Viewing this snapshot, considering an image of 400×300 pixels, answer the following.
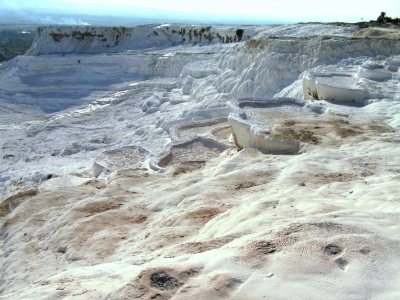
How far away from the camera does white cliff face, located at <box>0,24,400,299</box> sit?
2572 mm

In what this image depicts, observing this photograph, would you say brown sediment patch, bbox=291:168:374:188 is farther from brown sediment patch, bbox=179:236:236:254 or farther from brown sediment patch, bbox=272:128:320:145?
brown sediment patch, bbox=179:236:236:254

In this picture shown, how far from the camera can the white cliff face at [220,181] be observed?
2.57 metres

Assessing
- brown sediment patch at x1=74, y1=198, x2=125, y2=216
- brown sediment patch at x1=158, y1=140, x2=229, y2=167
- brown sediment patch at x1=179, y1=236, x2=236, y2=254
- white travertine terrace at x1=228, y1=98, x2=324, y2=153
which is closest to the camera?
brown sediment patch at x1=179, y1=236, x2=236, y2=254

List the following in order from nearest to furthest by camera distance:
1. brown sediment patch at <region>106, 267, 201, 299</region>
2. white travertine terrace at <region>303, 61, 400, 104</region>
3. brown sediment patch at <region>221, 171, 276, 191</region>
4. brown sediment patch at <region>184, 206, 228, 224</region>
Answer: brown sediment patch at <region>106, 267, 201, 299</region> < brown sediment patch at <region>184, 206, 228, 224</region> < brown sediment patch at <region>221, 171, 276, 191</region> < white travertine terrace at <region>303, 61, 400, 104</region>

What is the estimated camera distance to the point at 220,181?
217 inches

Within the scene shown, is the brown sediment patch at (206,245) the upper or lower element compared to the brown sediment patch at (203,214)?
upper

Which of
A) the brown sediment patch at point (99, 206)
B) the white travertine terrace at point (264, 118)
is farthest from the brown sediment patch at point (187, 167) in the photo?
the brown sediment patch at point (99, 206)

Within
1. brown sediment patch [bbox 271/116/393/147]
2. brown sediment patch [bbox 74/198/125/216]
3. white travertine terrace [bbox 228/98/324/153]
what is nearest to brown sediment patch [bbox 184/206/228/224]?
brown sediment patch [bbox 74/198/125/216]

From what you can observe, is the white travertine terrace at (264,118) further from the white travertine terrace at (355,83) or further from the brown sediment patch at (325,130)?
the white travertine terrace at (355,83)

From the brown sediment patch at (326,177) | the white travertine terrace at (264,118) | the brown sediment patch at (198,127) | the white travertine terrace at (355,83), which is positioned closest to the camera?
the brown sediment patch at (326,177)

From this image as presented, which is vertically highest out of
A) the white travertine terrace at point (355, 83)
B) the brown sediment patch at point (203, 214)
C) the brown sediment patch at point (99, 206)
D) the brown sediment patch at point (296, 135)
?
the white travertine terrace at point (355, 83)

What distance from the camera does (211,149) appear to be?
8258 millimetres

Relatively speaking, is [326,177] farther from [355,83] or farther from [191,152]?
[355,83]

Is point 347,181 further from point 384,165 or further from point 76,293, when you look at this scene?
point 76,293
